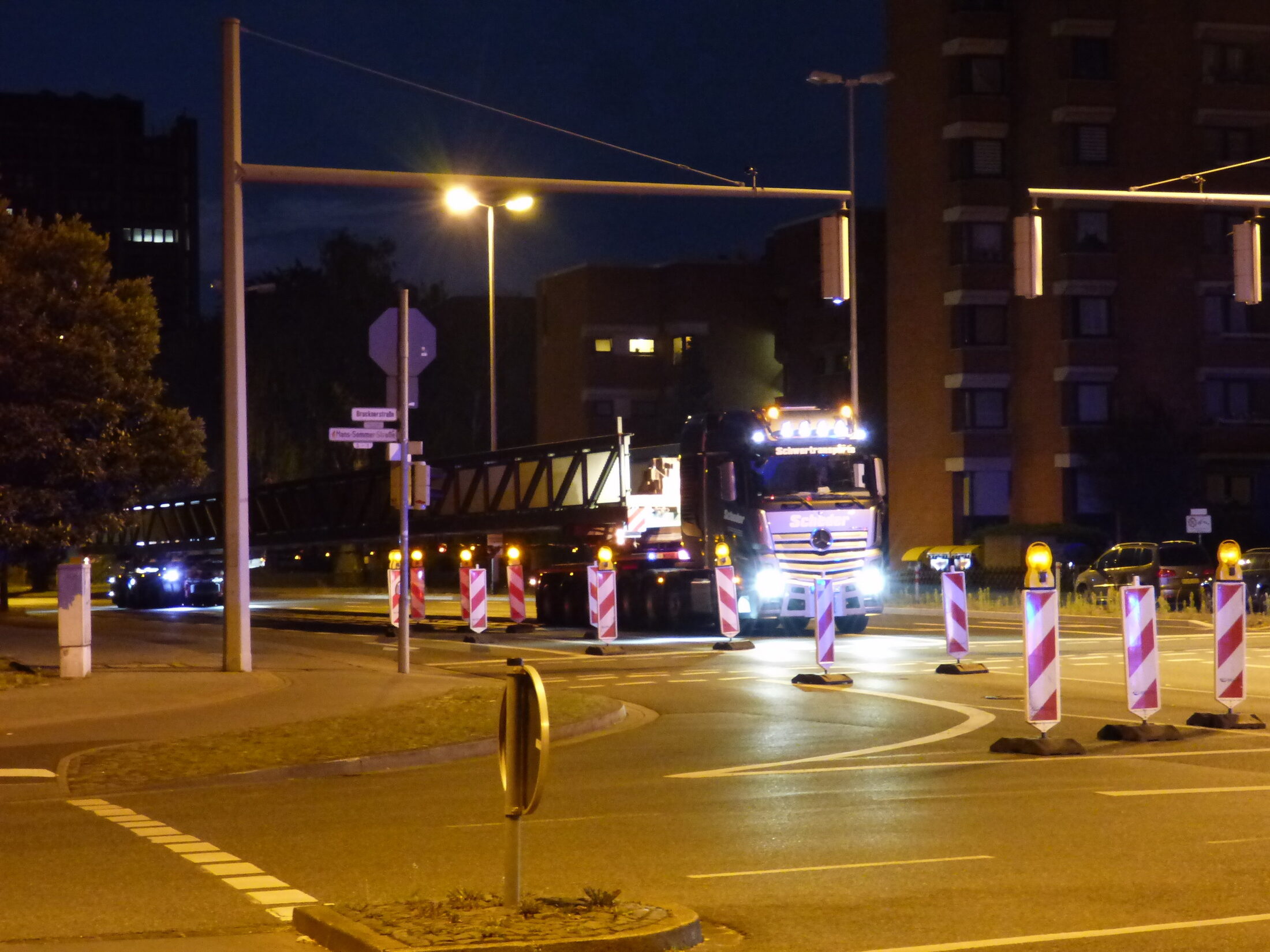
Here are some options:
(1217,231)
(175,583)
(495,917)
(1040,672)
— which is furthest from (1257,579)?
(495,917)

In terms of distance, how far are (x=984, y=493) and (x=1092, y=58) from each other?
16.0 metres

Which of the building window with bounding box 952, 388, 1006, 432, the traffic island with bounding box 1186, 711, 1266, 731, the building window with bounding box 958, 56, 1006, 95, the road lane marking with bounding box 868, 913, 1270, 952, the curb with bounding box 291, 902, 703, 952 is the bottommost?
the traffic island with bounding box 1186, 711, 1266, 731

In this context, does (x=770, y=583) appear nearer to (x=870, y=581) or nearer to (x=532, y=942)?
(x=870, y=581)

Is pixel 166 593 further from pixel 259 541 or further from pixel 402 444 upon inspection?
pixel 402 444

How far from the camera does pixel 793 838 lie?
10.3 m

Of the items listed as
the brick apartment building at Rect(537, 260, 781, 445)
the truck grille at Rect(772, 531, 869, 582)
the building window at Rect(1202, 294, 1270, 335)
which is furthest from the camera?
the brick apartment building at Rect(537, 260, 781, 445)

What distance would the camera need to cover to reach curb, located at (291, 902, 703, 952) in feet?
23.4

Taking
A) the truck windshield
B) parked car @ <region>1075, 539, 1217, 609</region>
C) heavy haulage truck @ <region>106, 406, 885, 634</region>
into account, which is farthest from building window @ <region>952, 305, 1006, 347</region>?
the truck windshield

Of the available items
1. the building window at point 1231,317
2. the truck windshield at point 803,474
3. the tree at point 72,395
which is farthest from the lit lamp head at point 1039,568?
the building window at point 1231,317

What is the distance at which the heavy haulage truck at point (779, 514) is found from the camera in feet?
99.8

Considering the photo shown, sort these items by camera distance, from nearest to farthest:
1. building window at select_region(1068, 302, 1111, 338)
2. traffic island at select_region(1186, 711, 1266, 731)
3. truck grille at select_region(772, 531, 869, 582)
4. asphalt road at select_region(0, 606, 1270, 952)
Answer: asphalt road at select_region(0, 606, 1270, 952), traffic island at select_region(1186, 711, 1266, 731), truck grille at select_region(772, 531, 869, 582), building window at select_region(1068, 302, 1111, 338)

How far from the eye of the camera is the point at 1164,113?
2440 inches

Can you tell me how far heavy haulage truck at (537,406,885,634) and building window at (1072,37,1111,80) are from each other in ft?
113

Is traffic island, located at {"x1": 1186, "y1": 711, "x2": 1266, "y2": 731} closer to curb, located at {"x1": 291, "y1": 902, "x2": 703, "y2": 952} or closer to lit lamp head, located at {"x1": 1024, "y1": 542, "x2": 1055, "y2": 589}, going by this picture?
lit lamp head, located at {"x1": 1024, "y1": 542, "x2": 1055, "y2": 589}
